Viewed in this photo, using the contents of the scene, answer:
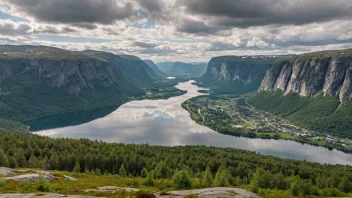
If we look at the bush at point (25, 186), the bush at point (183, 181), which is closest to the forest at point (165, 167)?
the bush at point (183, 181)

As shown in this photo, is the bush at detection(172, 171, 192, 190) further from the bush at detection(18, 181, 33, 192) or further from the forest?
the bush at detection(18, 181, 33, 192)

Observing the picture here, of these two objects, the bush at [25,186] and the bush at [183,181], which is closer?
the bush at [25,186]

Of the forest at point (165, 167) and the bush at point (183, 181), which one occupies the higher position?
the bush at point (183, 181)

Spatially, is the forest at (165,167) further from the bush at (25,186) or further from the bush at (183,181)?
the bush at (25,186)

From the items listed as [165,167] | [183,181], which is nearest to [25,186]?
[183,181]

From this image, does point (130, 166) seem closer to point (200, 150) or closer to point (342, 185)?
point (200, 150)

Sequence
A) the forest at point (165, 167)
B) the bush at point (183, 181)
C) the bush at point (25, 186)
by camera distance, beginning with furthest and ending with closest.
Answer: the forest at point (165, 167) < the bush at point (183, 181) < the bush at point (25, 186)

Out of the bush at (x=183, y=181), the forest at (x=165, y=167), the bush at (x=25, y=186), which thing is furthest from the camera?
the forest at (x=165, y=167)

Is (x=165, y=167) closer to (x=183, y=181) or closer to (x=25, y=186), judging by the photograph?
(x=183, y=181)

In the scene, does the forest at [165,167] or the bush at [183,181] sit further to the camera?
the forest at [165,167]

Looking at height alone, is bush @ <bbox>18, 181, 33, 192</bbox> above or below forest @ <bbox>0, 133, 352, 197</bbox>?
above

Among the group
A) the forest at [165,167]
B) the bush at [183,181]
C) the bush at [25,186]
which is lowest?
the forest at [165,167]

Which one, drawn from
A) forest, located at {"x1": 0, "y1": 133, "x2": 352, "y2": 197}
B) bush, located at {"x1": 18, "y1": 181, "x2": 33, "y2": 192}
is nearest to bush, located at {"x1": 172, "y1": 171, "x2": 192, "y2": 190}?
forest, located at {"x1": 0, "y1": 133, "x2": 352, "y2": 197}
